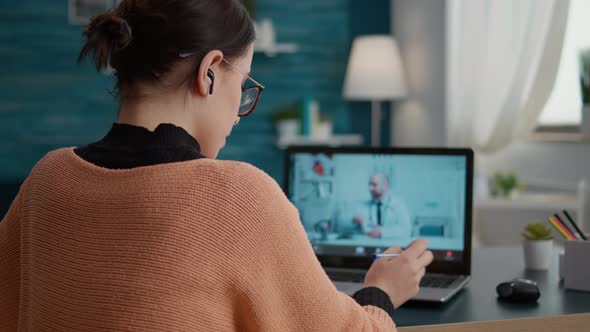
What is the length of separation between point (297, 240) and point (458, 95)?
375 cm

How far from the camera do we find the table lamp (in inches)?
197

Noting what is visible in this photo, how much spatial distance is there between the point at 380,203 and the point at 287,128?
3194 mm

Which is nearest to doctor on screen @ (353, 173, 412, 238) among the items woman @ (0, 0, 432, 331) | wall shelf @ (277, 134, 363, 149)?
woman @ (0, 0, 432, 331)

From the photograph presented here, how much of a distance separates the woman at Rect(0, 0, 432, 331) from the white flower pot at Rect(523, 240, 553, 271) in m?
0.89

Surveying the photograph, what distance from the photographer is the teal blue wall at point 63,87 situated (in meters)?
4.77

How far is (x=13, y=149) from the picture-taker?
4.78 m

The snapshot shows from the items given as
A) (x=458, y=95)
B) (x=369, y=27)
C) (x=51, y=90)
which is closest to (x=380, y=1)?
(x=369, y=27)

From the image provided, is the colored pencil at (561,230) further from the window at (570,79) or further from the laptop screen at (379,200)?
the window at (570,79)

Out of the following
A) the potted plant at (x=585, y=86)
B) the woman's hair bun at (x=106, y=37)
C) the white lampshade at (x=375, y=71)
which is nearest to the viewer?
the woman's hair bun at (x=106, y=37)

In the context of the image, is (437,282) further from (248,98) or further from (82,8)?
(82,8)

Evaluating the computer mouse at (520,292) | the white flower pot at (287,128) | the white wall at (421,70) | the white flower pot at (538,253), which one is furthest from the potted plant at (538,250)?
the white flower pot at (287,128)

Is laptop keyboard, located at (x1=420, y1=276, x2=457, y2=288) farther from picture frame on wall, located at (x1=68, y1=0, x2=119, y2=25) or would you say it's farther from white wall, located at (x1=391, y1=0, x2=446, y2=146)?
picture frame on wall, located at (x1=68, y1=0, x2=119, y2=25)

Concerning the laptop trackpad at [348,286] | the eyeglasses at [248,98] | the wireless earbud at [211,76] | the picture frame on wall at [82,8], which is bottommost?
the laptop trackpad at [348,286]

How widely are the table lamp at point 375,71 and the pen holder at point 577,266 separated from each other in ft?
10.7
